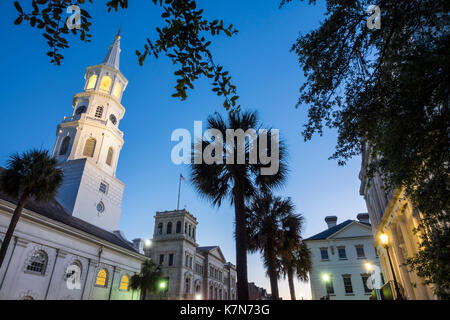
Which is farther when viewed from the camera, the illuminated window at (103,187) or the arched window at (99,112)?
the arched window at (99,112)

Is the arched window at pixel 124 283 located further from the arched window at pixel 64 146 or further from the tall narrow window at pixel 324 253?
the tall narrow window at pixel 324 253

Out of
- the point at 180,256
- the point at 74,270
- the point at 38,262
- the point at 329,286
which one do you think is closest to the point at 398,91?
the point at 38,262

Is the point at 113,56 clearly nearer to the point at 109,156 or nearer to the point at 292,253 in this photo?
the point at 109,156

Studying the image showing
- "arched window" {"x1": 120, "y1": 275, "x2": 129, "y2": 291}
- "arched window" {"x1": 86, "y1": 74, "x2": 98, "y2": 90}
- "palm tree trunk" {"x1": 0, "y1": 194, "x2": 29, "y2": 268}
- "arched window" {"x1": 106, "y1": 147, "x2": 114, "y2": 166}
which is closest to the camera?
"palm tree trunk" {"x1": 0, "y1": 194, "x2": 29, "y2": 268}

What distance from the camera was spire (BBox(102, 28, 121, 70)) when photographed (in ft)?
145

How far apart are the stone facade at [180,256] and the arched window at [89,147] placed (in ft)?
74.2

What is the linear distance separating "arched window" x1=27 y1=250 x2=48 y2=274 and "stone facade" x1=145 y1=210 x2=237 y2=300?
98.8 ft

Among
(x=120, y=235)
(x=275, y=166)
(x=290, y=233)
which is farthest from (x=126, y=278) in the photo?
(x=275, y=166)

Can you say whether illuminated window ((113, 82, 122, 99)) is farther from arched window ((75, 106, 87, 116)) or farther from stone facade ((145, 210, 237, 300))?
stone facade ((145, 210, 237, 300))

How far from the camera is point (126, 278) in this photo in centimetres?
3142

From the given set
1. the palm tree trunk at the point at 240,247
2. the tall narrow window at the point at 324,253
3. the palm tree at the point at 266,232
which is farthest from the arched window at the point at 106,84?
the tall narrow window at the point at 324,253

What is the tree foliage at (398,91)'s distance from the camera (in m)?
5.38

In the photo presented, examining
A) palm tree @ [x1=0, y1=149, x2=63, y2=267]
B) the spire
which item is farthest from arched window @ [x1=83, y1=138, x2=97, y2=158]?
palm tree @ [x1=0, y1=149, x2=63, y2=267]

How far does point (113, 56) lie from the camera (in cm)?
4556
